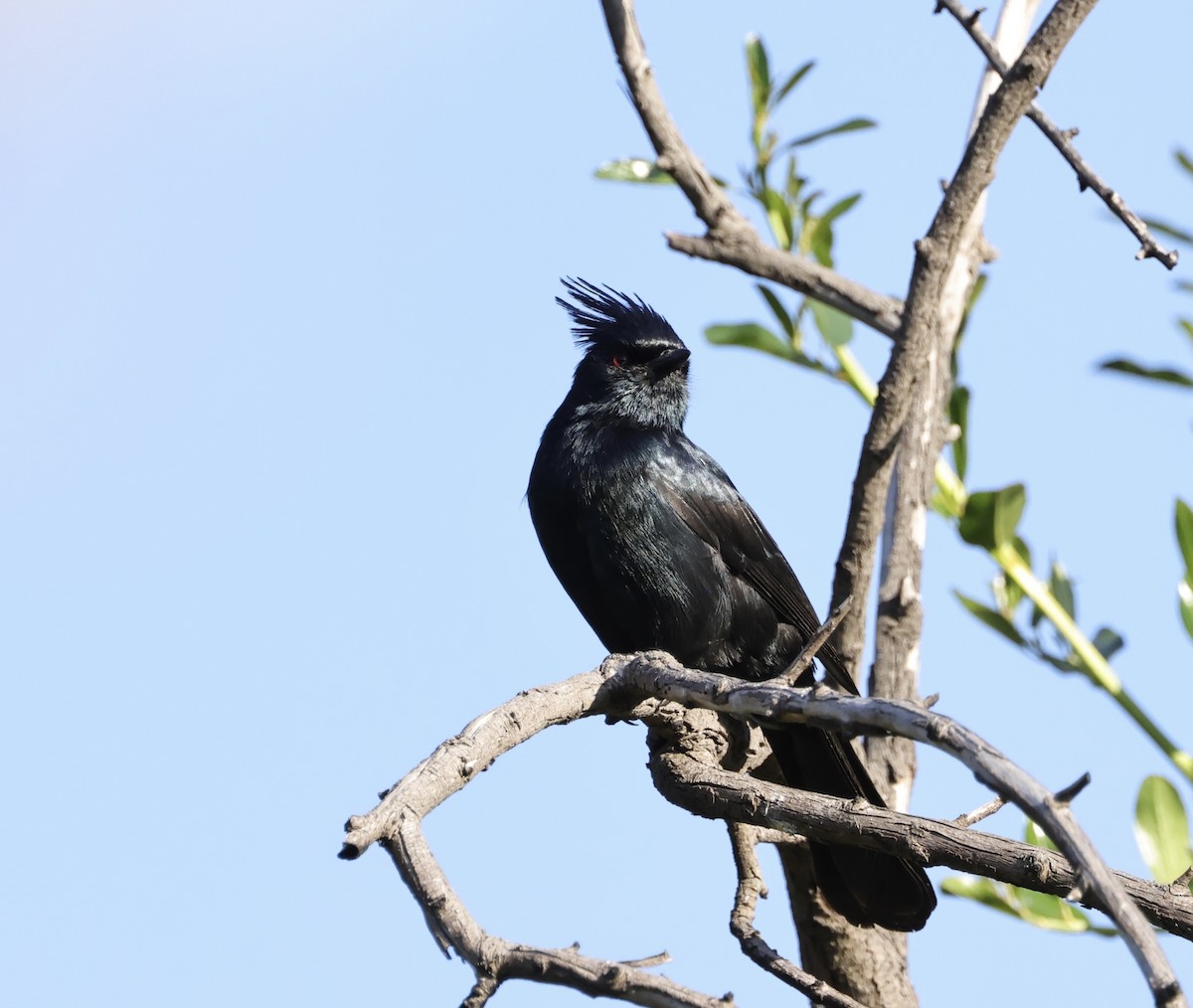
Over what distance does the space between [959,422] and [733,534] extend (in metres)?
1.03

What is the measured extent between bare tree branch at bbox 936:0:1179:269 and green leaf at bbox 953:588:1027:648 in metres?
1.64

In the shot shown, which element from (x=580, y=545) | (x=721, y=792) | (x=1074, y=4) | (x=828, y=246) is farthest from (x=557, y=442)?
(x=1074, y=4)

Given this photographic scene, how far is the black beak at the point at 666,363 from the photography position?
543 centimetres

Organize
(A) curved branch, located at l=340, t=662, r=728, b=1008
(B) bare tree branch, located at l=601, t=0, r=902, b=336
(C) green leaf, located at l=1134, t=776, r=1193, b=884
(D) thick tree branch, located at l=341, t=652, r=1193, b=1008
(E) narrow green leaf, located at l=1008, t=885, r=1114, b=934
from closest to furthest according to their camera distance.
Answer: (D) thick tree branch, located at l=341, t=652, r=1193, b=1008 → (A) curved branch, located at l=340, t=662, r=728, b=1008 → (C) green leaf, located at l=1134, t=776, r=1193, b=884 → (E) narrow green leaf, located at l=1008, t=885, r=1114, b=934 → (B) bare tree branch, located at l=601, t=0, r=902, b=336

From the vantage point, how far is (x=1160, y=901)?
119 inches

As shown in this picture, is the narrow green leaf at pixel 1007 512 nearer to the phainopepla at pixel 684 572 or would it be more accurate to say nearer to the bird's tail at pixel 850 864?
the phainopepla at pixel 684 572

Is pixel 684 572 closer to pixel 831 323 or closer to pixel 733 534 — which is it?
pixel 733 534

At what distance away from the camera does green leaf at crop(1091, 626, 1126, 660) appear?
4758 mm

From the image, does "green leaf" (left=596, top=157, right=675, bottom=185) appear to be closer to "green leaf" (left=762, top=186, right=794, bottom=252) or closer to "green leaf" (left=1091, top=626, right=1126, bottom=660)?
Answer: "green leaf" (left=762, top=186, right=794, bottom=252)

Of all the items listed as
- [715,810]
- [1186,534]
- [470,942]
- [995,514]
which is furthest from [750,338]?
[470,942]

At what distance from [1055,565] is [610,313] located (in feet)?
6.37

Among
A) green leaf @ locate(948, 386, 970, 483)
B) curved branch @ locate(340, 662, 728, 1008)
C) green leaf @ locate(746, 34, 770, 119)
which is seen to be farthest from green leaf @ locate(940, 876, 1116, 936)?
green leaf @ locate(746, 34, 770, 119)

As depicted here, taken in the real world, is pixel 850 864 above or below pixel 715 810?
below

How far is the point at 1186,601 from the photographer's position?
14.8 feet
